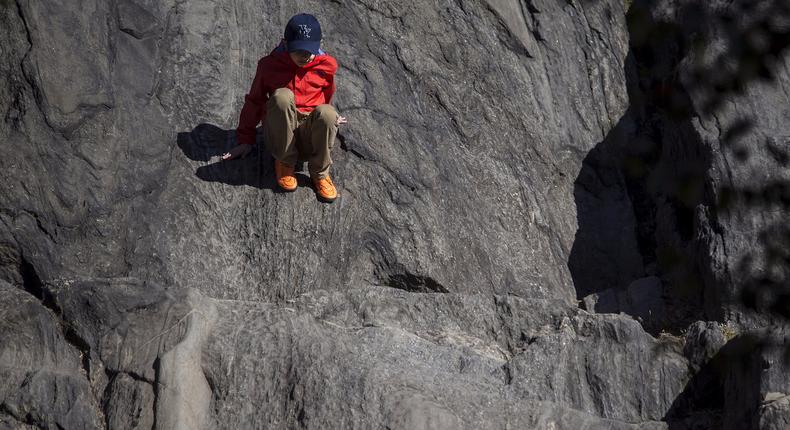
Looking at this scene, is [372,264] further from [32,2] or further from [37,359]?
[32,2]

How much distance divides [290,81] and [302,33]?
17.4 inches

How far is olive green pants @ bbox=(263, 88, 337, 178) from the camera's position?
7.96 meters

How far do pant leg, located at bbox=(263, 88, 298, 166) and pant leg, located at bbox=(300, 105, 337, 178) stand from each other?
0.38 ft

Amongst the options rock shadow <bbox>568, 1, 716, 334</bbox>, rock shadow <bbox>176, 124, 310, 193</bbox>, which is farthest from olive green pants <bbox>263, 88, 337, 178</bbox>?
rock shadow <bbox>568, 1, 716, 334</bbox>

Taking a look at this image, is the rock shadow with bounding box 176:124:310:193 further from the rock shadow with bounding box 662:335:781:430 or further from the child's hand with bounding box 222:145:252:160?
the rock shadow with bounding box 662:335:781:430

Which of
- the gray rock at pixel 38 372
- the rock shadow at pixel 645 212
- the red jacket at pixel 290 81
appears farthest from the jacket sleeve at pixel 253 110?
the rock shadow at pixel 645 212

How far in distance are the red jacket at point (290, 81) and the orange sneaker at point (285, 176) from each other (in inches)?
15.1

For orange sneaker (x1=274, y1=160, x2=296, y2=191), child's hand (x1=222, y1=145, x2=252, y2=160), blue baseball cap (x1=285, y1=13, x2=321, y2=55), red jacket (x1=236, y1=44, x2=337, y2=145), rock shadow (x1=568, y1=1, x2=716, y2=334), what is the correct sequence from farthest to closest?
rock shadow (x1=568, y1=1, x2=716, y2=334) < child's hand (x1=222, y1=145, x2=252, y2=160) < orange sneaker (x1=274, y1=160, x2=296, y2=191) < red jacket (x1=236, y1=44, x2=337, y2=145) < blue baseball cap (x1=285, y1=13, x2=321, y2=55)

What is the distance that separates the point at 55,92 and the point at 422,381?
11.7 feet

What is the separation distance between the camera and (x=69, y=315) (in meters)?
6.98

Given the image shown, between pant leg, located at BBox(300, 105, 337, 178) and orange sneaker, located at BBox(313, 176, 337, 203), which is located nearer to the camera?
pant leg, located at BBox(300, 105, 337, 178)

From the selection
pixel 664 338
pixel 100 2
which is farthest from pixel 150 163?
pixel 664 338

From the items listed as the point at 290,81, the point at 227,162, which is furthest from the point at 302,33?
the point at 227,162

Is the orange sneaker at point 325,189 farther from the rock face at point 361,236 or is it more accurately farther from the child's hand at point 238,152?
the child's hand at point 238,152
